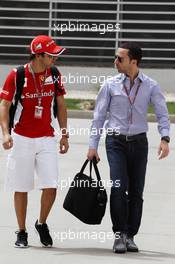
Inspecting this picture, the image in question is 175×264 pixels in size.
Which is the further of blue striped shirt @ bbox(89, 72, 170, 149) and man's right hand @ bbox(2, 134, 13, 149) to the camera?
blue striped shirt @ bbox(89, 72, 170, 149)

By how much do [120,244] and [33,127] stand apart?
1134mm

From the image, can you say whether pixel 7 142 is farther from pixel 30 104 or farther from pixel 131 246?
pixel 131 246

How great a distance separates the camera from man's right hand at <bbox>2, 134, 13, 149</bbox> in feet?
25.8

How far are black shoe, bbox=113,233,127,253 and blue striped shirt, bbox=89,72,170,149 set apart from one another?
0.73 m

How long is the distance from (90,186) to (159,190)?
12.5 ft

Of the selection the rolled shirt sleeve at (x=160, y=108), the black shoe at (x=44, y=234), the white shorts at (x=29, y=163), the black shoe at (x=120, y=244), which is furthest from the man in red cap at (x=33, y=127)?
the rolled shirt sleeve at (x=160, y=108)

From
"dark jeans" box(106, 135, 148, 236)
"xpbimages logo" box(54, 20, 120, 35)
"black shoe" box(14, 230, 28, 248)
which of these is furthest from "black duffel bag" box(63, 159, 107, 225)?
"xpbimages logo" box(54, 20, 120, 35)

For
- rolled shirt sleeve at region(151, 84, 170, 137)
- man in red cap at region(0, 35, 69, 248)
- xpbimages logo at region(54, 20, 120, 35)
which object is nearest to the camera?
man in red cap at region(0, 35, 69, 248)

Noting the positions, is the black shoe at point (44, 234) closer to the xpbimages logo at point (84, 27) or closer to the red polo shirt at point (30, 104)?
the red polo shirt at point (30, 104)

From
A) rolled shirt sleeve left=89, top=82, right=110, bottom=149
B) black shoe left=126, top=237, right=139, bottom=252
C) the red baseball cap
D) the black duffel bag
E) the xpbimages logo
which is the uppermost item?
the red baseball cap

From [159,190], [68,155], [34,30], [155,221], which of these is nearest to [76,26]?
[34,30]

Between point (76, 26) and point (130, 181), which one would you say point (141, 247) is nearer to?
point (130, 181)

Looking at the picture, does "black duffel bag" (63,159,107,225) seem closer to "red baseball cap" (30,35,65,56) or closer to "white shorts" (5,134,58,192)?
"white shorts" (5,134,58,192)

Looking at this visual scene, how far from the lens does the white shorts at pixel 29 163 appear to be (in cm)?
803
